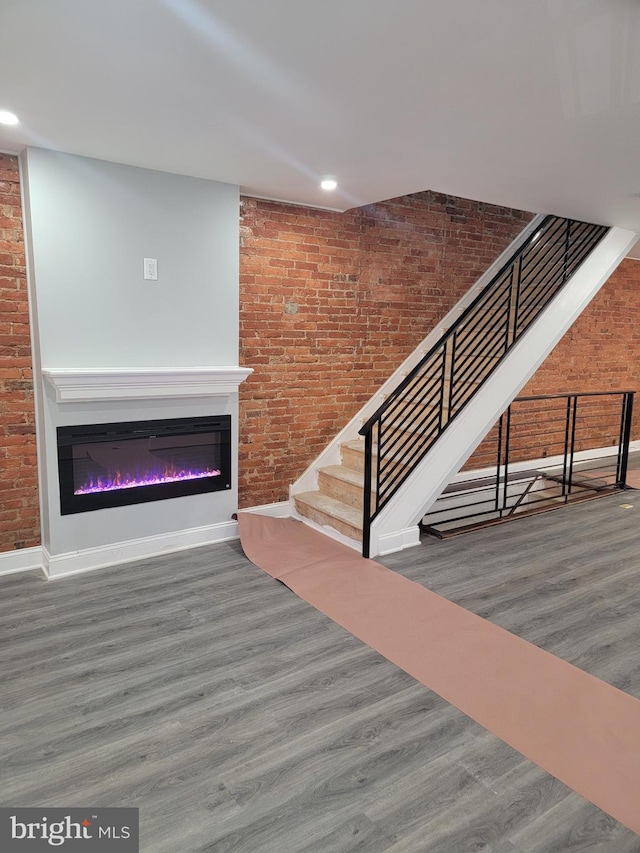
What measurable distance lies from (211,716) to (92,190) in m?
2.98

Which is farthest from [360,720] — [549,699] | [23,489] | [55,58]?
[55,58]

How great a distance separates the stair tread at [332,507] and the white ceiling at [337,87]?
2.32 meters

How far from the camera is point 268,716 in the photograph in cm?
237

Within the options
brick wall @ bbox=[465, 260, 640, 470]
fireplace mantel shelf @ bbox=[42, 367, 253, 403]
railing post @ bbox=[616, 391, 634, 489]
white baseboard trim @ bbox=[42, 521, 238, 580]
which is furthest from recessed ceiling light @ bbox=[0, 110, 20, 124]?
railing post @ bbox=[616, 391, 634, 489]

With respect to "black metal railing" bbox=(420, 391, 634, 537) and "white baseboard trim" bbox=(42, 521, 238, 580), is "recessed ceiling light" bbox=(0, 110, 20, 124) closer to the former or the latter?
"white baseboard trim" bbox=(42, 521, 238, 580)

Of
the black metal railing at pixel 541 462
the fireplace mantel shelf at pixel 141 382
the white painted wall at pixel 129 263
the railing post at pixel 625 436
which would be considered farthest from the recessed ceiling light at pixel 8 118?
the railing post at pixel 625 436

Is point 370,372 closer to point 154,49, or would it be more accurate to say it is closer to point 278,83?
point 278,83

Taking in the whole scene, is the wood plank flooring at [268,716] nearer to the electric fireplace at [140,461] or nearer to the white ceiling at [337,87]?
the electric fireplace at [140,461]

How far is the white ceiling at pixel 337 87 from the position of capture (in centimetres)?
→ 182

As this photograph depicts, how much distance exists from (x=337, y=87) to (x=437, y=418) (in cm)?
282

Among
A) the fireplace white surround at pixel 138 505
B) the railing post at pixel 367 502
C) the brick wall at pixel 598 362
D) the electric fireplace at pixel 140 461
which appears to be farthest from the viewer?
the brick wall at pixel 598 362

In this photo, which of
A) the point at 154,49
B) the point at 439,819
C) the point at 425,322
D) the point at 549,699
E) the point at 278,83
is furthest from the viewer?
the point at 425,322

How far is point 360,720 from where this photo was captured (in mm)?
2342

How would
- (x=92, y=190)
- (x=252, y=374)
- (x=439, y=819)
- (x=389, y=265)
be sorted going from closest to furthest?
(x=439, y=819) → (x=92, y=190) → (x=252, y=374) → (x=389, y=265)
